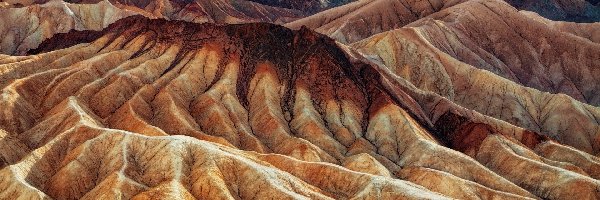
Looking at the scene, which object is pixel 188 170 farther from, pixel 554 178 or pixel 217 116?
pixel 554 178

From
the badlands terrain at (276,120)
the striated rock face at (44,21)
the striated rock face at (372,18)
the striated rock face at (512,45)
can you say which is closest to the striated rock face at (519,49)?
the striated rock face at (512,45)

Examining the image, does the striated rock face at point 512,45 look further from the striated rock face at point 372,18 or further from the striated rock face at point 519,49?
the striated rock face at point 372,18

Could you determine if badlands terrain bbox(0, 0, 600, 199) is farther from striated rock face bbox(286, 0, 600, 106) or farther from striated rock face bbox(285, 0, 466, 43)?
striated rock face bbox(285, 0, 466, 43)

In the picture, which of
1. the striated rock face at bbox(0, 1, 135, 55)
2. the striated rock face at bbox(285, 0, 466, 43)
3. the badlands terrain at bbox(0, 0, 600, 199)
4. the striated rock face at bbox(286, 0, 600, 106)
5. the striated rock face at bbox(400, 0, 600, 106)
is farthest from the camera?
the striated rock face at bbox(285, 0, 466, 43)

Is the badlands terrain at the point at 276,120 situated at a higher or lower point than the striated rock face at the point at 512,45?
higher

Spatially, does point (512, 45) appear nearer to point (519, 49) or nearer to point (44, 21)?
point (519, 49)

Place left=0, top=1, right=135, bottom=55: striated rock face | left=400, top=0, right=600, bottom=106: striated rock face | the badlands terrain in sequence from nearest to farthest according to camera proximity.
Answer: the badlands terrain
left=400, top=0, right=600, bottom=106: striated rock face
left=0, top=1, right=135, bottom=55: striated rock face

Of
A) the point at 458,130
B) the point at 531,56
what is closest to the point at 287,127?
the point at 458,130

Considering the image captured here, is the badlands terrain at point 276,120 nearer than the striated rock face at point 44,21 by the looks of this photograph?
Yes

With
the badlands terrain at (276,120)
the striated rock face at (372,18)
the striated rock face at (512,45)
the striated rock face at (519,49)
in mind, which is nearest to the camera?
the badlands terrain at (276,120)

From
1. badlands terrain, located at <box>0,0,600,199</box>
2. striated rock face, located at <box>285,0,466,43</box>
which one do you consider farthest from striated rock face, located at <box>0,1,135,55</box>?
striated rock face, located at <box>285,0,466,43</box>
